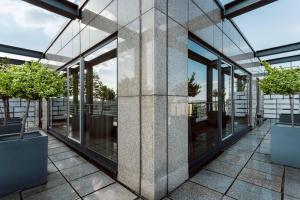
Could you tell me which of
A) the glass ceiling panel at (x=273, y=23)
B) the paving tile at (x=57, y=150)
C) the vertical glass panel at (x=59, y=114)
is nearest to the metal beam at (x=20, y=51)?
the vertical glass panel at (x=59, y=114)

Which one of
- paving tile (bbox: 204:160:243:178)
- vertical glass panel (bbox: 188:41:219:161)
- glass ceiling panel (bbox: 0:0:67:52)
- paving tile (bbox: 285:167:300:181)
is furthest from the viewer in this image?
glass ceiling panel (bbox: 0:0:67:52)

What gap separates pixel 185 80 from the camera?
9.71 ft

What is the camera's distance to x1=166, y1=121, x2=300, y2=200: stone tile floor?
2.42 metres

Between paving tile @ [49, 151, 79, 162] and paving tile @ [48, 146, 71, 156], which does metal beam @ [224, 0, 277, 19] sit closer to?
paving tile @ [49, 151, 79, 162]

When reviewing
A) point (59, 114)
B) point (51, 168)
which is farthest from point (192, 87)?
point (59, 114)

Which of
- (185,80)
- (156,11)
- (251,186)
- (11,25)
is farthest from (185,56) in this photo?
(11,25)

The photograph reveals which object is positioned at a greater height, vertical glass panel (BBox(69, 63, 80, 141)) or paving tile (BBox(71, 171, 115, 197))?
vertical glass panel (BBox(69, 63, 80, 141))

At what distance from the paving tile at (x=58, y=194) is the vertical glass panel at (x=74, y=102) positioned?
2250mm

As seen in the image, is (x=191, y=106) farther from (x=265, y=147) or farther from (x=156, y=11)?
(x=265, y=147)

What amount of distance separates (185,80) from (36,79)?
8.41 feet

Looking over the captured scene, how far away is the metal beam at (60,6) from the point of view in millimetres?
3935

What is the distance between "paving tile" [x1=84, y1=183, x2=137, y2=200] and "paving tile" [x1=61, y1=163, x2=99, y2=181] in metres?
0.81

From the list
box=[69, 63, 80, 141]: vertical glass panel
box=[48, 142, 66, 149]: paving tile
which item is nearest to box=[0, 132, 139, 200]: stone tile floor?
box=[69, 63, 80, 141]: vertical glass panel

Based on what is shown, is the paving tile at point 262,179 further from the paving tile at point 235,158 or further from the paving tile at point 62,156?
the paving tile at point 62,156
